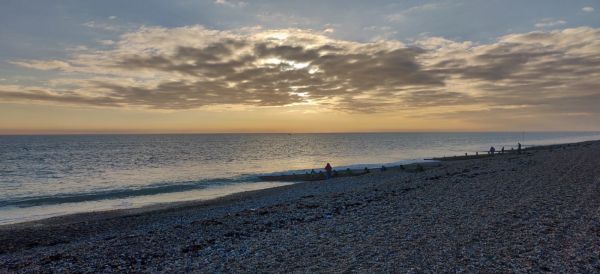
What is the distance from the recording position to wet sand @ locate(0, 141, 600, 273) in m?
10.3

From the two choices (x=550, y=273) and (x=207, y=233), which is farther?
(x=207, y=233)

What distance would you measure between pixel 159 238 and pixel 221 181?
101ft

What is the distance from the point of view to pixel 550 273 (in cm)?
888

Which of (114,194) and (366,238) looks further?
(114,194)

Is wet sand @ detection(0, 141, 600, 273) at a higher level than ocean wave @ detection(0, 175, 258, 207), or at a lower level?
higher

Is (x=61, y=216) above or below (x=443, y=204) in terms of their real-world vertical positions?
below

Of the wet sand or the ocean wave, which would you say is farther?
the ocean wave

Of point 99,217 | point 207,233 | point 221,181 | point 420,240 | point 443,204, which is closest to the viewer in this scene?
point 420,240

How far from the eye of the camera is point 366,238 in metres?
13.0

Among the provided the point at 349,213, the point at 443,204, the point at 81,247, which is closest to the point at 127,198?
the point at 81,247

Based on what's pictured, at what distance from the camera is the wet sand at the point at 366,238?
33.8 ft

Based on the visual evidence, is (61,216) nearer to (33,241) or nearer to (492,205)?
(33,241)

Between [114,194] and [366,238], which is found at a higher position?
[366,238]

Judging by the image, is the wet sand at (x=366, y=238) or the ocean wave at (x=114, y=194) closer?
the wet sand at (x=366, y=238)
